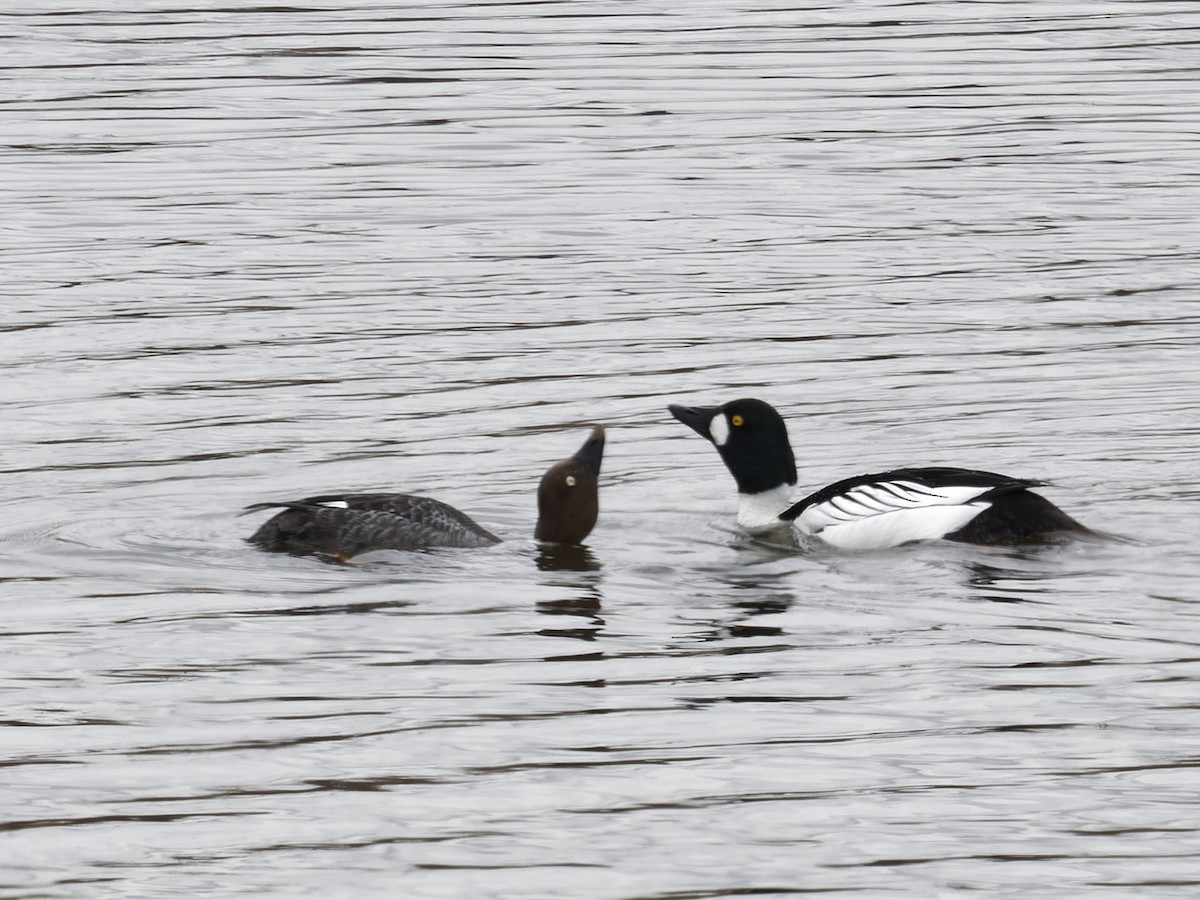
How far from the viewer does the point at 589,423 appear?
13.2m

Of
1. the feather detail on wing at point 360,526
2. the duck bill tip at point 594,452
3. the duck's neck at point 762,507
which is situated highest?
the duck bill tip at point 594,452

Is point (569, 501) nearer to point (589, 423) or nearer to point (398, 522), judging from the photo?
point (398, 522)

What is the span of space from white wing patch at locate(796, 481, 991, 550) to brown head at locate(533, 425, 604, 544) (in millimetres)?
1170

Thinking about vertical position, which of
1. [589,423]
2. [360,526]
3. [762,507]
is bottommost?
[762,507]

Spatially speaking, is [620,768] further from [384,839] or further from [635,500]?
[635,500]

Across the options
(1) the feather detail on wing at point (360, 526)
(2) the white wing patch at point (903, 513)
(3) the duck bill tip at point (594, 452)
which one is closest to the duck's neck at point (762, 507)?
(2) the white wing patch at point (903, 513)

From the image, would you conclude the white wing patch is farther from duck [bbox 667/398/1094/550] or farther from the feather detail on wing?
the feather detail on wing

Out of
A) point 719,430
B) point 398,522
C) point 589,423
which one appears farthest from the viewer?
point 589,423

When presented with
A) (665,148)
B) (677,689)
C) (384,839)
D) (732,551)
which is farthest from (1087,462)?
(665,148)

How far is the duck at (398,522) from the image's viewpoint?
34.7ft

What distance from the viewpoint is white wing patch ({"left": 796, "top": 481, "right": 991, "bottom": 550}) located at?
11.0 metres

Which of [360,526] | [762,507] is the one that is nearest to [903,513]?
[762,507]

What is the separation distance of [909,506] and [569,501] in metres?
1.54

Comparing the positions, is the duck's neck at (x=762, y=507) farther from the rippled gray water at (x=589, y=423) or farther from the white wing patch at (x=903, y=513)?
the white wing patch at (x=903, y=513)
